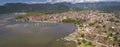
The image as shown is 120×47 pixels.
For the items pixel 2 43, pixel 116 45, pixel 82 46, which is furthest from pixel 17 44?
pixel 116 45

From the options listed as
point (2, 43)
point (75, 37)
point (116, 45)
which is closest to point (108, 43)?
point (116, 45)

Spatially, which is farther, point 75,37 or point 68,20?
point 68,20

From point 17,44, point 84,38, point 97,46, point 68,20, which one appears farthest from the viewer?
point 68,20

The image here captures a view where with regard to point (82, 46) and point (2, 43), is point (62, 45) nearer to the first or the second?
point (82, 46)

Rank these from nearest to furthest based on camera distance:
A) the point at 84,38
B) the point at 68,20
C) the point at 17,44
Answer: the point at 17,44 < the point at 84,38 < the point at 68,20

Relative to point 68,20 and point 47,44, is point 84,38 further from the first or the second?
point 68,20

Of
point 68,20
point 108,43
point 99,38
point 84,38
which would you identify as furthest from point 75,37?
point 68,20

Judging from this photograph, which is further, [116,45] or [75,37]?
[75,37]

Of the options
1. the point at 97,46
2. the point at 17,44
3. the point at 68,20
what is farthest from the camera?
the point at 68,20
